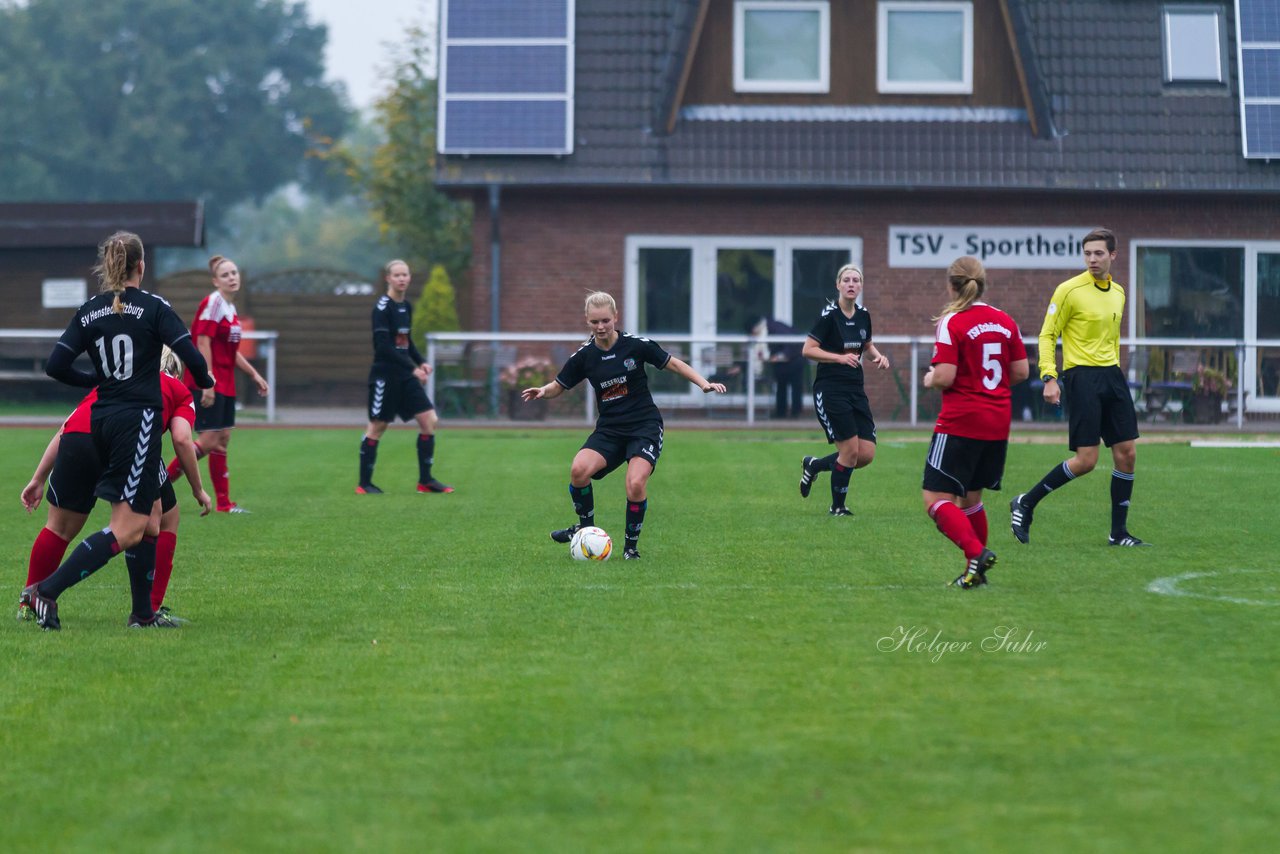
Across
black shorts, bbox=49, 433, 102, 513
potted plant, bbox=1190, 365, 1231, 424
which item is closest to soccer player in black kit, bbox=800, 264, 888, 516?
black shorts, bbox=49, 433, 102, 513

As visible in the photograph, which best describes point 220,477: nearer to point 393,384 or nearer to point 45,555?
point 393,384

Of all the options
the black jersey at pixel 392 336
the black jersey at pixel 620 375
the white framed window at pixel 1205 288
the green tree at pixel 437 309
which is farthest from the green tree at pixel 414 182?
the black jersey at pixel 620 375

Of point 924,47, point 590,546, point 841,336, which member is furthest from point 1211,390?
point 590,546

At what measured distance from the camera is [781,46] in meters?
26.7

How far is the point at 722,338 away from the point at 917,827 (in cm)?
1899

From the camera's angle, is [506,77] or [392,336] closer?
[392,336]

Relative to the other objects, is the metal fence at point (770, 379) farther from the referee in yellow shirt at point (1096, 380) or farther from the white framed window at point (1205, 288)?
the referee in yellow shirt at point (1096, 380)

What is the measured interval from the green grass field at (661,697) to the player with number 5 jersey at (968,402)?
361 mm

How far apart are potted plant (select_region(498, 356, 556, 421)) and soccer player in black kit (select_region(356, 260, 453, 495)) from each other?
931 cm

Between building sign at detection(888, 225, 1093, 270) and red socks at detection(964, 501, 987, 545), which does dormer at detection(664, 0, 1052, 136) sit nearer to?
building sign at detection(888, 225, 1093, 270)

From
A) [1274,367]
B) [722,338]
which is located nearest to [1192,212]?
[1274,367]

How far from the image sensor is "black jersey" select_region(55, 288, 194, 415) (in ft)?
24.5

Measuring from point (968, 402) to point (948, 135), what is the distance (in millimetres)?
17941

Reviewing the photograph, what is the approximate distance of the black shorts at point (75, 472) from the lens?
7.61 m
